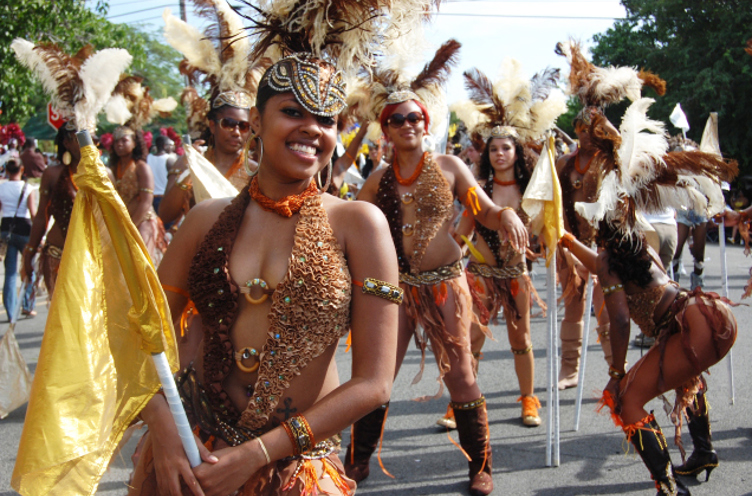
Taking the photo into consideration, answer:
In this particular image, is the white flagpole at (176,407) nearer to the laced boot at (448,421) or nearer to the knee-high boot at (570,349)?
the laced boot at (448,421)

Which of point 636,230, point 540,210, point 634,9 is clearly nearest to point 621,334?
point 636,230

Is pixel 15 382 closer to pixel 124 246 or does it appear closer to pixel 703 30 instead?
pixel 124 246

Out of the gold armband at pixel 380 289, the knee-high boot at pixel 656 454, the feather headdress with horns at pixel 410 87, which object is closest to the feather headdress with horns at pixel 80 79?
the feather headdress with horns at pixel 410 87

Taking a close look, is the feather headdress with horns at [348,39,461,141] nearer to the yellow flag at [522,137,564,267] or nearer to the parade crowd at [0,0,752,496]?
the parade crowd at [0,0,752,496]

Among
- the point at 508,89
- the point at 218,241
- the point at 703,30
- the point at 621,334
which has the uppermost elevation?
the point at 703,30

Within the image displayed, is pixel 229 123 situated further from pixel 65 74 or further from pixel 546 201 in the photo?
pixel 546 201

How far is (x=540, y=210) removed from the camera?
390 cm

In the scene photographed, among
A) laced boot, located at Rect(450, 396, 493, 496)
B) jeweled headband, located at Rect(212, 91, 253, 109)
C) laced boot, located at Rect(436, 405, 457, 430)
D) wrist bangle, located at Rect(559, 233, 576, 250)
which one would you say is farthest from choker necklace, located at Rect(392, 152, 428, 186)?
laced boot, located at Rect(436, 405, 457, 430)

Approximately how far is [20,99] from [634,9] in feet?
65.0

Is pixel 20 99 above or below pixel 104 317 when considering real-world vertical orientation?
above

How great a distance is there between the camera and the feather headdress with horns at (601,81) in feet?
15.6

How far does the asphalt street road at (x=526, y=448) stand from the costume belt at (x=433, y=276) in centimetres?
118

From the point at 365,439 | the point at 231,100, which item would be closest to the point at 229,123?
the point at 231,100

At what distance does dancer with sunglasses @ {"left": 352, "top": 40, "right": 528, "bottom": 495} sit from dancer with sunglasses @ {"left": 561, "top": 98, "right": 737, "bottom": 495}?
59 cm
